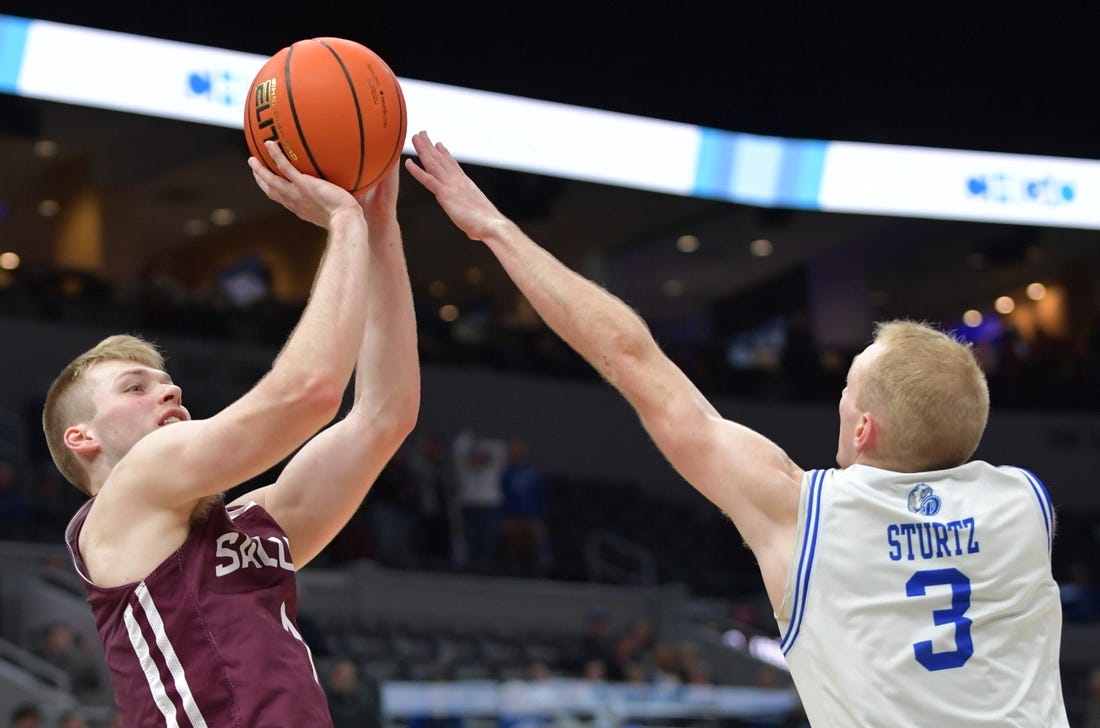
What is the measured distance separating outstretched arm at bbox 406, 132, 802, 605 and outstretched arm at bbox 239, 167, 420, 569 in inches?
15.5

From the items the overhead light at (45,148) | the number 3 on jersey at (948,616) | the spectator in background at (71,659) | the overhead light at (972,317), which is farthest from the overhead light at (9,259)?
the number 3 on jersey at (948,616)

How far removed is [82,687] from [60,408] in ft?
24.8

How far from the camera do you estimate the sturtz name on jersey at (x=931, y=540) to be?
243 cm

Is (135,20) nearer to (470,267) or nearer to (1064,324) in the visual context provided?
(470,267)

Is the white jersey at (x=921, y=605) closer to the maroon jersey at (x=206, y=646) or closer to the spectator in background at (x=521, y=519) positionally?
the maroon jersey at (x=206, y=646)

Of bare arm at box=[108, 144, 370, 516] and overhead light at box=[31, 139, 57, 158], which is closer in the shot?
bare arm at box=[108, 144, 370, 516]

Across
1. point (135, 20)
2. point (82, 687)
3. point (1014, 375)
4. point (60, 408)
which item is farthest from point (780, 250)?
point (60, 408)

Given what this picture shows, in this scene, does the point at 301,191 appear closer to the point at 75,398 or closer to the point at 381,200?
the point at 381,200

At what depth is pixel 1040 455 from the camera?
21.1m

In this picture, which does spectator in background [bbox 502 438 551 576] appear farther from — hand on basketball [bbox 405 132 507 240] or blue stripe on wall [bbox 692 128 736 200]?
hand on basketball [bbox 405 132 507 240]

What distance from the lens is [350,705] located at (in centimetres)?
899

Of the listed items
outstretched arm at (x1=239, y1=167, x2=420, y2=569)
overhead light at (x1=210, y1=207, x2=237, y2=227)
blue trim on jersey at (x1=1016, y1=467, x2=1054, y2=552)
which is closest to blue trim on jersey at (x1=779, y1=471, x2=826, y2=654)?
blue trim on jersey at (x1=1016, y1=467, x2=1054, y2=552)

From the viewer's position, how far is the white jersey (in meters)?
2.35

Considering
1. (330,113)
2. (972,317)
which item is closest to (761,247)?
(972,317)
